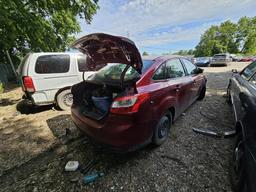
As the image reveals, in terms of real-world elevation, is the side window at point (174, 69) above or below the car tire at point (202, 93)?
above

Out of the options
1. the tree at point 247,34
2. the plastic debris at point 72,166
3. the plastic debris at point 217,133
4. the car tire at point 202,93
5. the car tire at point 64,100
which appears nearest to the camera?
the plastic debris at point 72,166

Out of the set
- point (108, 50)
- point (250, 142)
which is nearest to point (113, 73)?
point (108, 50)

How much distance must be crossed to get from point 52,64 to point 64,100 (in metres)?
1.09

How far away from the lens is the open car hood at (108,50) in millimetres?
2107

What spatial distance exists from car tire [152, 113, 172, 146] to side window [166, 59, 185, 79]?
78 centimetres

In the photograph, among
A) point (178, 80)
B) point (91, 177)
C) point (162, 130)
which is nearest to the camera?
point (91, 177)

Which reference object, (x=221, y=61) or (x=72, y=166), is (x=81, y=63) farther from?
(x=221, y=61)

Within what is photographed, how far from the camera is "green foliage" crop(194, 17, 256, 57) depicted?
46.4 m

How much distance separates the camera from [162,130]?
9.12ft

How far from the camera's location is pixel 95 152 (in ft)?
8.79

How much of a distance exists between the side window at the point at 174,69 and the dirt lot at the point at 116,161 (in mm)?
1197

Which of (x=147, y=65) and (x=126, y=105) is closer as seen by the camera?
(x=126, y=105)

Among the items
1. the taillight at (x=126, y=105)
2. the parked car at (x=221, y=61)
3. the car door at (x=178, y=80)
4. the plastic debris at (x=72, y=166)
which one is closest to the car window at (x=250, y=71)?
the car door at (x=178, y=80)

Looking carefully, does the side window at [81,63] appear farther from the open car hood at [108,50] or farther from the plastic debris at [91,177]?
the plastic debris at [91,177]
